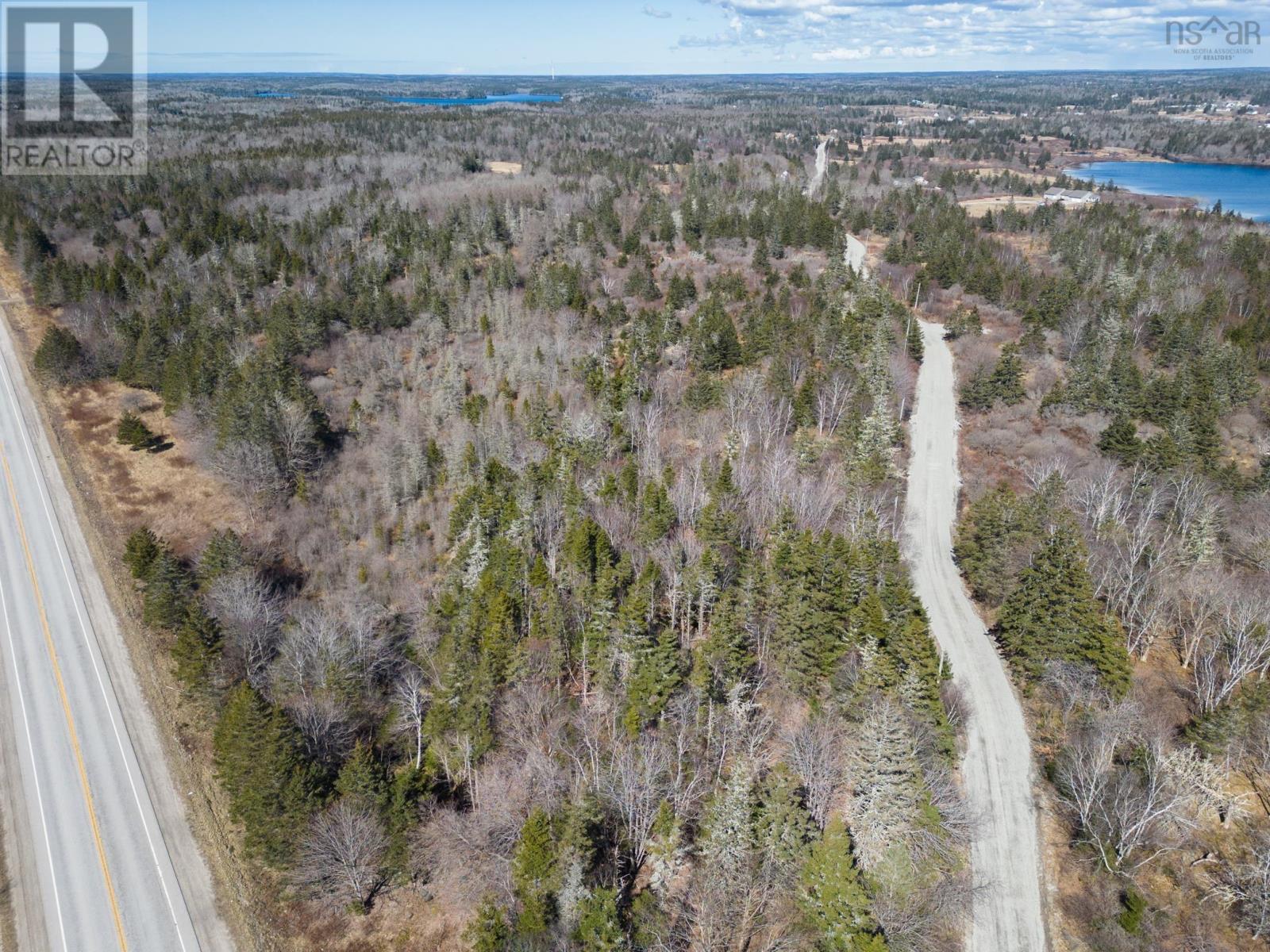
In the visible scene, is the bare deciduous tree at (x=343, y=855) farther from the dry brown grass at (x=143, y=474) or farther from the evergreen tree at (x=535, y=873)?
the dry brown grass at (x=143, y=474)

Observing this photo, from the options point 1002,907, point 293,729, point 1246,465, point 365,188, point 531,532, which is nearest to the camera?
point 1002,907

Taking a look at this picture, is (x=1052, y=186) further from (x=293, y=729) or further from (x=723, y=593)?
(x=293, y=729)

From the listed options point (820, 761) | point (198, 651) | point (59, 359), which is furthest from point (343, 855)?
point (59, 359)

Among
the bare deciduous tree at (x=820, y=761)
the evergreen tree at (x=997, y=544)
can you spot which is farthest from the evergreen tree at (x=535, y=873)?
the evergreen tree at (x=997, y=544)

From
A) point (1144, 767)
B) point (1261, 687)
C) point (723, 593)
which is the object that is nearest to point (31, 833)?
point (723, 593)

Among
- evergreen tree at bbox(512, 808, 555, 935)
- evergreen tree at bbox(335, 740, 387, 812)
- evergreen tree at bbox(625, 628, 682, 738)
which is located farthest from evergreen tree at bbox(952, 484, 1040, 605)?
evergreen tree at bbox(335, 740, 387, 812)

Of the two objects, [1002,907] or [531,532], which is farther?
[531,532]

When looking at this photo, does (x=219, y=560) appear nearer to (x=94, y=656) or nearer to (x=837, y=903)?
(x=94, y=656)
